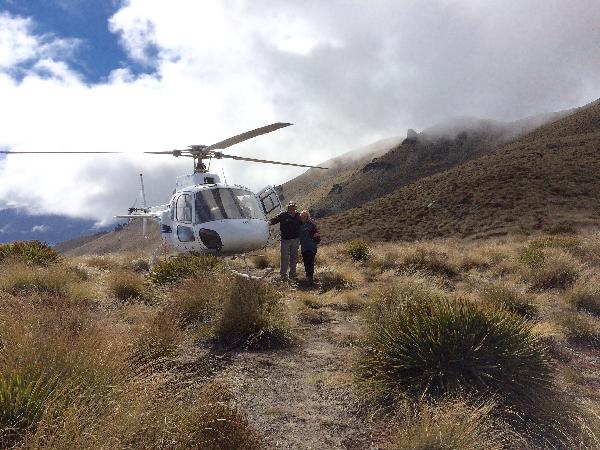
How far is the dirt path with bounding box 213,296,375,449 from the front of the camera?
12.1ft

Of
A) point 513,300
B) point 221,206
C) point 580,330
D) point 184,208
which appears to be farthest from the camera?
point 184,208

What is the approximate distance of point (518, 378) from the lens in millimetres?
4270

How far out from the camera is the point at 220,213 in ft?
30.5

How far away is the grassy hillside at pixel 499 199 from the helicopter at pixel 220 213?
2848 cm

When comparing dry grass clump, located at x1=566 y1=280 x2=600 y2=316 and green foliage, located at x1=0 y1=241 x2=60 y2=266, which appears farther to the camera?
green foliage, located at x1=0 y1=241 x2=60 y2=266

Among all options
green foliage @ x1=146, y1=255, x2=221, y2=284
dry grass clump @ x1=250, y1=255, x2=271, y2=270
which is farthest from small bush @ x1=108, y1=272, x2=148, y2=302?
dry grass clump @ x1=250, y1=255, x2=271, y2=270

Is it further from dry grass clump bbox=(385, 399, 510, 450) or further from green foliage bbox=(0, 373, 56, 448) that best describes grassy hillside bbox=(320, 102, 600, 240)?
green foliage bbox=(0, 373, 56, 448)

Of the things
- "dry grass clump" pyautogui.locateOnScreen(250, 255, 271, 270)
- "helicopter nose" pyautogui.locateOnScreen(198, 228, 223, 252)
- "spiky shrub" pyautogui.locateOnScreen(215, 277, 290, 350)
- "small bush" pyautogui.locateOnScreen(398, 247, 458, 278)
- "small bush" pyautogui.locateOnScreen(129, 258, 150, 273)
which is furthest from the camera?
"dry grass clump" pyautogui.locateOnScreen(250, 255, 271, 270)

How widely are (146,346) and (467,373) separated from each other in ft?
10.8

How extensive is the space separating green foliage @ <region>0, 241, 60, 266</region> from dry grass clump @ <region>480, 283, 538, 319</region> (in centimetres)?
1132

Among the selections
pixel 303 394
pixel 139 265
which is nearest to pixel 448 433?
pixel 303 394

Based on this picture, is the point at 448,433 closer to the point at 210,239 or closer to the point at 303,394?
the point at 303,394

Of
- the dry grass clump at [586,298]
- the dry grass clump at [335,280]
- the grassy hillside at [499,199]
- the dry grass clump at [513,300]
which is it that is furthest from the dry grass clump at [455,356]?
the grassy hillside at [499,199]

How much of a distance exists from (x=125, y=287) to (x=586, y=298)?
898 centimetres
